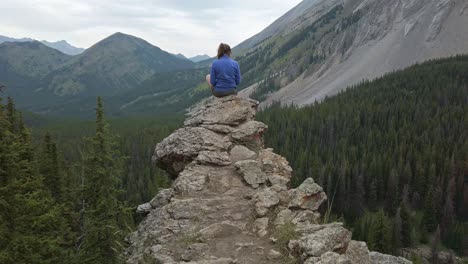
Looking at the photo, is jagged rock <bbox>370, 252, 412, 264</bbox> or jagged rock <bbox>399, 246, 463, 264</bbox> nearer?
jagged rock <bbox>370, 252, 412, 264</bbox>

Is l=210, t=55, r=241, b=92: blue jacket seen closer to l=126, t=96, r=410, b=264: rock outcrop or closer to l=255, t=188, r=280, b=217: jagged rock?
l=126, t=96, r=410, b=264: rock outcrop

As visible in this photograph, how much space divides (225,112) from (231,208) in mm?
6344

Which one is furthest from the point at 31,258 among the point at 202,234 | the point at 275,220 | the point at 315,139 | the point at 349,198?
the point at 315,139

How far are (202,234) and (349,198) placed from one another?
346 ft

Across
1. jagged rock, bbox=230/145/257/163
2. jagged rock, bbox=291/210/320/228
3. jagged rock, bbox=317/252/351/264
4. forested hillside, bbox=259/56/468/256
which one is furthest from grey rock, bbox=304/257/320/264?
forested hillside, bbox=259/56/468/256

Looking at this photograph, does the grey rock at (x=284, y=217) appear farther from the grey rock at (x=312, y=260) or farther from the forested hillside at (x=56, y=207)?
the forested hillside at (x=56, y=207)

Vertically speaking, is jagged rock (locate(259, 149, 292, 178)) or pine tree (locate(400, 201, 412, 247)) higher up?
jagged rock (locate(259, 149, 292, 178))

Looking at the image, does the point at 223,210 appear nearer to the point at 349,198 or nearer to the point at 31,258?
the point at 31,258

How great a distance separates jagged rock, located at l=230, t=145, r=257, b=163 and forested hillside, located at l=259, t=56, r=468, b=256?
194 ft

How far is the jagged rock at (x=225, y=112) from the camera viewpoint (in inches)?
738

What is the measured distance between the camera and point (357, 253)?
39.2ft

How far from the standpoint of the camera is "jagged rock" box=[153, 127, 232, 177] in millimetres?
17109

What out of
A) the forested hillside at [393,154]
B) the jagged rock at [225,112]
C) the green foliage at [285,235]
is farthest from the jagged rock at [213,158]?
the forested hillside at [393,154]

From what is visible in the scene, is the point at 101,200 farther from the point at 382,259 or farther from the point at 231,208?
the point at 382,259
